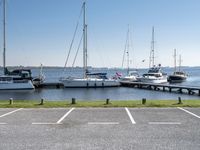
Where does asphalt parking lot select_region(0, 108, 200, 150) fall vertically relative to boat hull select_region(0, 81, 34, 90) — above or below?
above

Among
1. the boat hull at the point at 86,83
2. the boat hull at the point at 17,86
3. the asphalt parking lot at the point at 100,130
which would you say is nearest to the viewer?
the asphalt parking lot at the point at 100,130

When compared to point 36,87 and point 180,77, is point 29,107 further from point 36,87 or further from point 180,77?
point 180,77

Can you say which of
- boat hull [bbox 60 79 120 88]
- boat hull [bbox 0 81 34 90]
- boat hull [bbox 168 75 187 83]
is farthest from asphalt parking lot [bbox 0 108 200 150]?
boat hull [bbox 168 75 187 83]

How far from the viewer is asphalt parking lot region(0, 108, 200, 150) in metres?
9.44

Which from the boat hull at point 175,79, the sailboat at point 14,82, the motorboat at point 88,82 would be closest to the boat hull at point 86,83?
the motorboat at point 88,82

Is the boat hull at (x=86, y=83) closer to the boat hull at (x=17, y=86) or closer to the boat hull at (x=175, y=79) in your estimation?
the boat hull at (x=17, y=86)

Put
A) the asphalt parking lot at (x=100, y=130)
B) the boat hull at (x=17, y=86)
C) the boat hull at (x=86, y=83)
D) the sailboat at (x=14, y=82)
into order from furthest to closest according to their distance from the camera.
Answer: the boat hull at (x=86, y=83), the sailboat at (x=14, y=82), the boat hull at (x=17, y=86), the asphalt parking lot at (x=100, y=130)

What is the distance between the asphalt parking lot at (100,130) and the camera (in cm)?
944

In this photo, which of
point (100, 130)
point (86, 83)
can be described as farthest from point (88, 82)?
point (100, 130)

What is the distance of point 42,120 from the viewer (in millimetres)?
14102

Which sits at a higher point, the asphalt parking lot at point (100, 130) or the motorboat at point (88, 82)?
the asphalt parking lot at point (100, 130)

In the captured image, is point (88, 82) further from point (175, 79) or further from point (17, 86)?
point (175, 79)

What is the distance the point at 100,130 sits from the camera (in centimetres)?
→ 1174

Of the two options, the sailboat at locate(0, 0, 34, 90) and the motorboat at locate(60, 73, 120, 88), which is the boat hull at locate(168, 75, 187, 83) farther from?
the sailboat at locate(0, 0, 34, 90)
